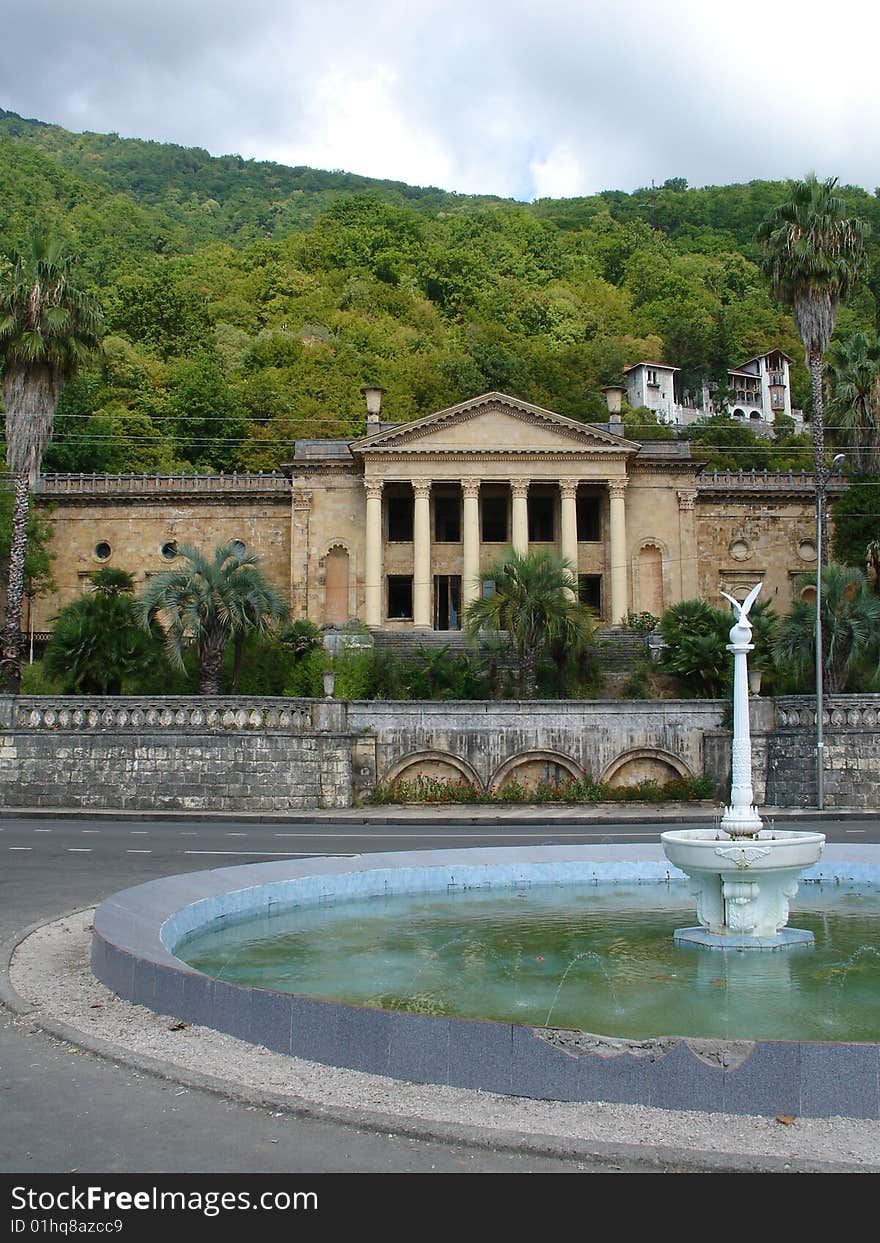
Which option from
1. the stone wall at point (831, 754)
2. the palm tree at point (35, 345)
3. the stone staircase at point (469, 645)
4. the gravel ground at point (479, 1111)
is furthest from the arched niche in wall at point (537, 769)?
the gravel ground at point (479, 1111)

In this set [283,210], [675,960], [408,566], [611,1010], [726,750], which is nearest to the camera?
[611,1010]

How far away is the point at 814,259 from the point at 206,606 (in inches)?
878

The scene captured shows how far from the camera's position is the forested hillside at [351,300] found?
7756 centimetres

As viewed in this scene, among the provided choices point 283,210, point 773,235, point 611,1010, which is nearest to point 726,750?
point 773,235

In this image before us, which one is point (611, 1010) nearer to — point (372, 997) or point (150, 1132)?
point (372, 997)

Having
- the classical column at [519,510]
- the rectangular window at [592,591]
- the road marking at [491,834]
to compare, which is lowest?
the road marking at [491,834]

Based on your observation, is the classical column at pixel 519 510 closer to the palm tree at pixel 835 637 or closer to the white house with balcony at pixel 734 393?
the palm tree at pixel 835 637

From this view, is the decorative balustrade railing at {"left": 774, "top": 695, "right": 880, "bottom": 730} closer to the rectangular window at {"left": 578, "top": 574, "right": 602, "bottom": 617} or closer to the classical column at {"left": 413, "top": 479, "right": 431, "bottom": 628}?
the classical column at {"left": 413, "top": 479, "right": 431, "bottom": 628}

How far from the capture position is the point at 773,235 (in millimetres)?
39969

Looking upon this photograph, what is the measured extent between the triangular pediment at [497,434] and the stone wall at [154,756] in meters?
24.3

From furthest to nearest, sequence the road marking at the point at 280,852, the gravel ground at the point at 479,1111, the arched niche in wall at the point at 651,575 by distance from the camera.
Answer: the arched niche in wall at the point at 651,575, the road marking at the point at 280,852, the gravel ground at the point at 479,1111

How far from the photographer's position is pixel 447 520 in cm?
5931

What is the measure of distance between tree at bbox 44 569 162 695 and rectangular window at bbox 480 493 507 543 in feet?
79.9
